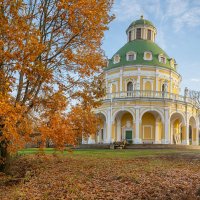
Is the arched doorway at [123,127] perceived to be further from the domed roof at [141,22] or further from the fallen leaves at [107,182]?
the fallen leaves at [107,182]

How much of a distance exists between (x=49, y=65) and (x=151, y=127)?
30332 millimetres

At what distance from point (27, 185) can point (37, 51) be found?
4861 mm

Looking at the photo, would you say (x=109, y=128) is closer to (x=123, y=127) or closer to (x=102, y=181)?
(x=123, y=127)

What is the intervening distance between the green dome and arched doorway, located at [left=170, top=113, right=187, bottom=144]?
752cm

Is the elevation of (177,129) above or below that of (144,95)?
below

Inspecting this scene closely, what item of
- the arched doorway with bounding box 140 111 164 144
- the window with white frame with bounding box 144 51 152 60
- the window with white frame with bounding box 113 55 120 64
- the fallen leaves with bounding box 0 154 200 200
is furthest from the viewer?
the window with white frame with bounding box 113 55 120 64

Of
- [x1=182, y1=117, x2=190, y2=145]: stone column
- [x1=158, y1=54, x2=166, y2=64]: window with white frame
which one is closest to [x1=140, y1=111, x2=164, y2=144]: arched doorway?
[x1=182, y1=117, x2=190, y2=145]: stone column

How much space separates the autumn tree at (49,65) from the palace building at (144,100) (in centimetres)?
2652

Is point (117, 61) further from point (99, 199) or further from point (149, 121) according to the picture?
point (99, 199)

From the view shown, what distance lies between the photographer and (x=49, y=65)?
42.7 ft

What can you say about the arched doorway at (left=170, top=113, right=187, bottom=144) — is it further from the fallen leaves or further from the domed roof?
the fallen leaves

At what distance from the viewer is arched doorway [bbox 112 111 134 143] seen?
42094 mm

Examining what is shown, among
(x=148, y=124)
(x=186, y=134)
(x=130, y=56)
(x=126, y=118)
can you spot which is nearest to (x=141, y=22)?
(x=130, y=56)

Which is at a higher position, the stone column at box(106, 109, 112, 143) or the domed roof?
the domed roof
